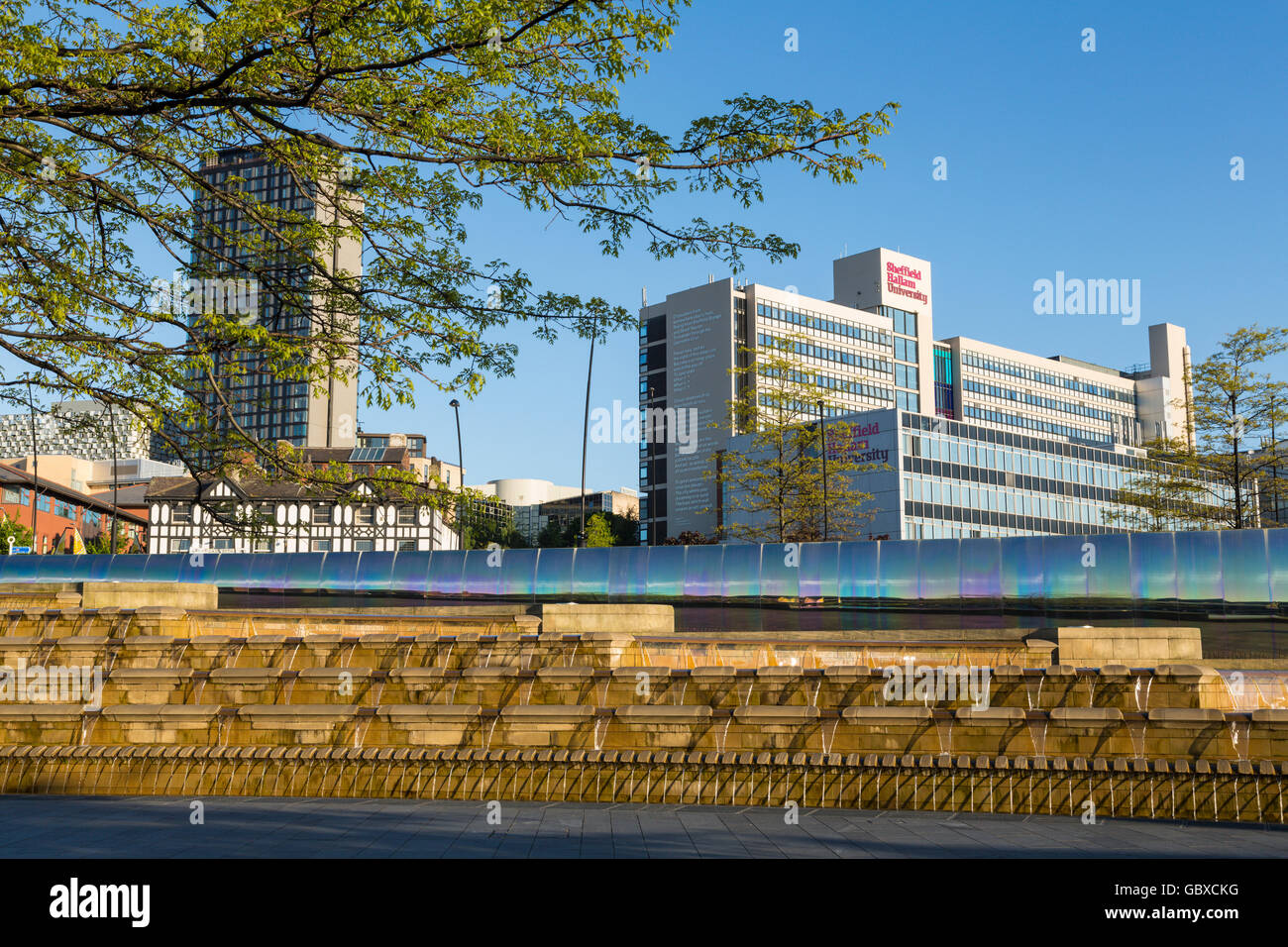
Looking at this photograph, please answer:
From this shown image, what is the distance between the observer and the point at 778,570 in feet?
80.4

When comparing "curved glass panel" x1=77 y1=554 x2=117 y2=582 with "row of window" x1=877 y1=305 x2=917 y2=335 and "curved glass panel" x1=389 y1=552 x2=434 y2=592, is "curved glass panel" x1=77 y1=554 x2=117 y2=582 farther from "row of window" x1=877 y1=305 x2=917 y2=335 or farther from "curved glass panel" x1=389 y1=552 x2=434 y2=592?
"row of window" x1=877 y1=305 x2=917 y2=335

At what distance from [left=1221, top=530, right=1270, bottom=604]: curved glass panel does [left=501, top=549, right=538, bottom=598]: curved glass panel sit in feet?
51.4

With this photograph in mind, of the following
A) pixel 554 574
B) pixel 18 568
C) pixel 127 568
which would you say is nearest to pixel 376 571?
pixel 554 574

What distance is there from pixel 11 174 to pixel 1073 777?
1363 centimetres

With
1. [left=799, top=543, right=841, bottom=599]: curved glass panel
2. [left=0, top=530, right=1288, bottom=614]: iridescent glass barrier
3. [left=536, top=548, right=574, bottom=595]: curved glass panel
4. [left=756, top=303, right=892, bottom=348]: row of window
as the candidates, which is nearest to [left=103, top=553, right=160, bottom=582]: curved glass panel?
[left=0, top=530, right=1288, bottom=614]: iridescent glass barrier

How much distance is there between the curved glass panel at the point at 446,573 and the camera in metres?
26.5

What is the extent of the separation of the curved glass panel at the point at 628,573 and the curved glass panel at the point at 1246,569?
501 inches

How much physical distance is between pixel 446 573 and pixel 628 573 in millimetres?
5084

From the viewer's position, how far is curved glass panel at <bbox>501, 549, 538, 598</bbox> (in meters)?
25.8

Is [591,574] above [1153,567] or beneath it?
beneath

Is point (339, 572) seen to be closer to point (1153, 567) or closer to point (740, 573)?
point (740, 573)

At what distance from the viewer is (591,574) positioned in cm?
2525
